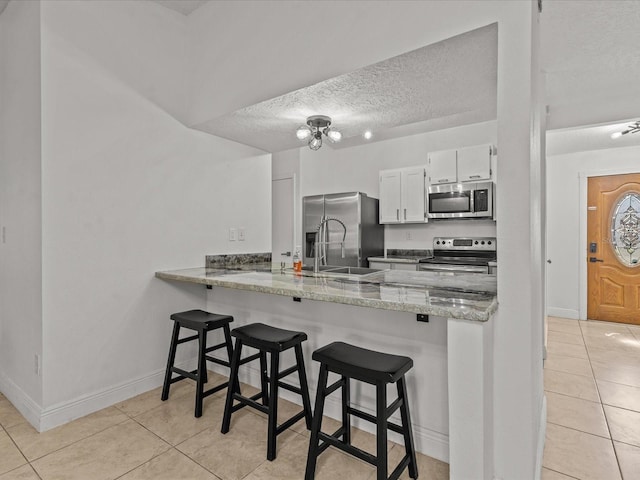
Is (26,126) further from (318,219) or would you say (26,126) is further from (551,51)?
(551,51)

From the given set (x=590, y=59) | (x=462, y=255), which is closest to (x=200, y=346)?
(x=462, y=255)

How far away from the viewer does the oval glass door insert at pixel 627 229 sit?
4.49m

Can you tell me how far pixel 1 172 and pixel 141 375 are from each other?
1.90 meters

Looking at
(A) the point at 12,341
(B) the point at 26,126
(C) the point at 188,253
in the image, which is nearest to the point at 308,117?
(C) the point at 188,253

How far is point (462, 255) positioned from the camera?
453 centimetres

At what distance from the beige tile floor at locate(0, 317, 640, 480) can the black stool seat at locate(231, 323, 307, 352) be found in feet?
1.88

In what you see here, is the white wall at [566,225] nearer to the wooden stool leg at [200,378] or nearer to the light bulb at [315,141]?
the light bulb at [315,141]

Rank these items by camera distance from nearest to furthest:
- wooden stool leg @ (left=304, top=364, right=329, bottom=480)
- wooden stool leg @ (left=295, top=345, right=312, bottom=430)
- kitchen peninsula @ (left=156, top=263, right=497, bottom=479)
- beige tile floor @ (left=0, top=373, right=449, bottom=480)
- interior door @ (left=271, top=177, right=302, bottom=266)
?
kitchen peninsula @ (left=156, top=263, right=497, bottom=479)
wooden stool leg @ (left=304, top=364, right=329, bottom=480)
beige tile floor @ (left=0, top=373, right=449, bottom=480)
wooden stool leg @ (left=295, top=345, right=312, bottom=430)
interior door @ (left=271, top=177, right=302, bottom=266)

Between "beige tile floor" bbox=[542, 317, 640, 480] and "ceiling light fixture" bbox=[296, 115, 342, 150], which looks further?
"ceiling light fixture" bbox=[296, 115, 342, 150]

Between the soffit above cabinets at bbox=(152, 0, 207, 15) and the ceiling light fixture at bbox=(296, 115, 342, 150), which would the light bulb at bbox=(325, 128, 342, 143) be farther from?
the soffit above cabinets at bbox=(152, 0, 207, 15)

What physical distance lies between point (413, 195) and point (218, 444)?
376cm

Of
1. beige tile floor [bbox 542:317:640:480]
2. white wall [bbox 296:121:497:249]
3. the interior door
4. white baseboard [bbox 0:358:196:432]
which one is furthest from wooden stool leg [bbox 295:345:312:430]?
the interior door

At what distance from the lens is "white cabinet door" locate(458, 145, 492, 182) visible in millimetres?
4090

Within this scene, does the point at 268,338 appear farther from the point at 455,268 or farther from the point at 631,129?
the point at 631,129
